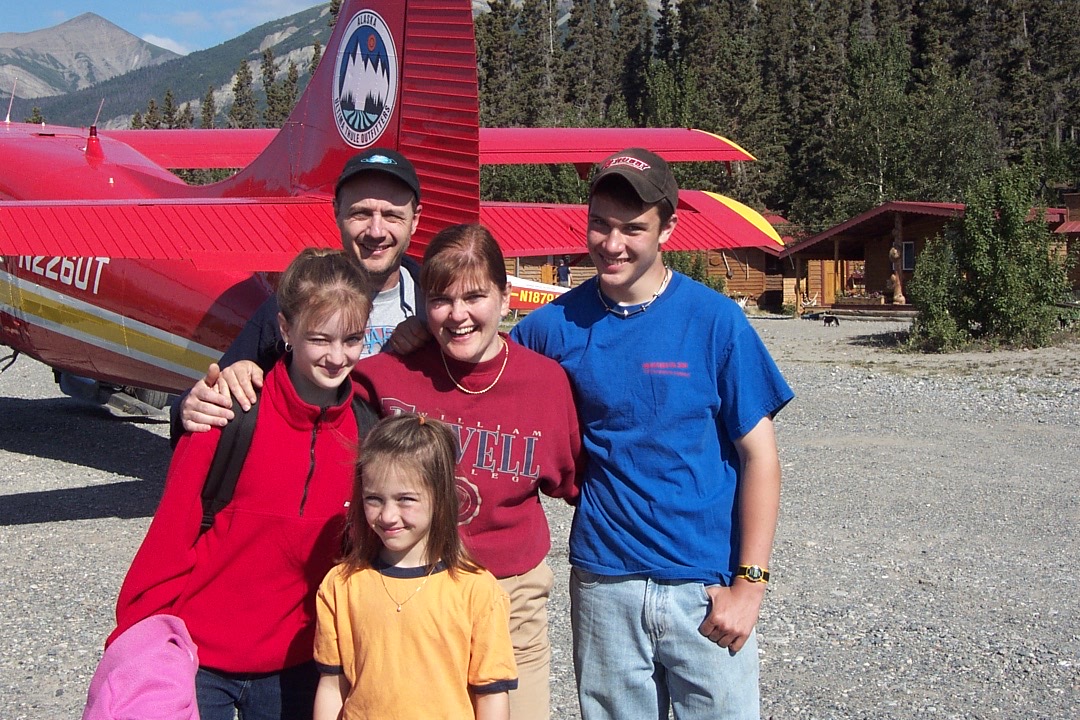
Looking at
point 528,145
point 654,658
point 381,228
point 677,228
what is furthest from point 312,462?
point 528,145

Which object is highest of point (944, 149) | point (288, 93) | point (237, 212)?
point (288, 93)

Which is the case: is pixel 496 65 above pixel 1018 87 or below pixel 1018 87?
above

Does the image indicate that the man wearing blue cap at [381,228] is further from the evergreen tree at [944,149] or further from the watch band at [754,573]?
the evergreen tree at [944,149]

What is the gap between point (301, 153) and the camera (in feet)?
22.3

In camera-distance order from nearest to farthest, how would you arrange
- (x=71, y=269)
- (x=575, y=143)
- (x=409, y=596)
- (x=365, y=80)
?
1. (x=409, y=596)
2. (x=365, y=80)
3. (x=71, y=269)
4. (x=575, y=143)

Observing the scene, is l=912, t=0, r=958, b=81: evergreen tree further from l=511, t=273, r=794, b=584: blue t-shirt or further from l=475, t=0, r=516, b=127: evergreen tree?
l=511, t=273, r=794, b=584: blue t-shirt

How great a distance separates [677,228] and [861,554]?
2518 mm

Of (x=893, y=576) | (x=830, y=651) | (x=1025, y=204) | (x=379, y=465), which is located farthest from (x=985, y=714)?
(x=1025, y=204)

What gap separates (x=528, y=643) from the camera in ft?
8.20

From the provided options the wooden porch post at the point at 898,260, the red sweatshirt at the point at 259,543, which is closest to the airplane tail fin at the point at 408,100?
the red sweatshirt at the point at 259,543

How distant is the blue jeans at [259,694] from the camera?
2250mm

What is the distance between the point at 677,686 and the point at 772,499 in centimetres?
52

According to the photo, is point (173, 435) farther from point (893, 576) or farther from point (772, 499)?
point (893, 576)

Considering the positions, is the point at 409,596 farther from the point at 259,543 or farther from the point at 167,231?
the point at 167,231
